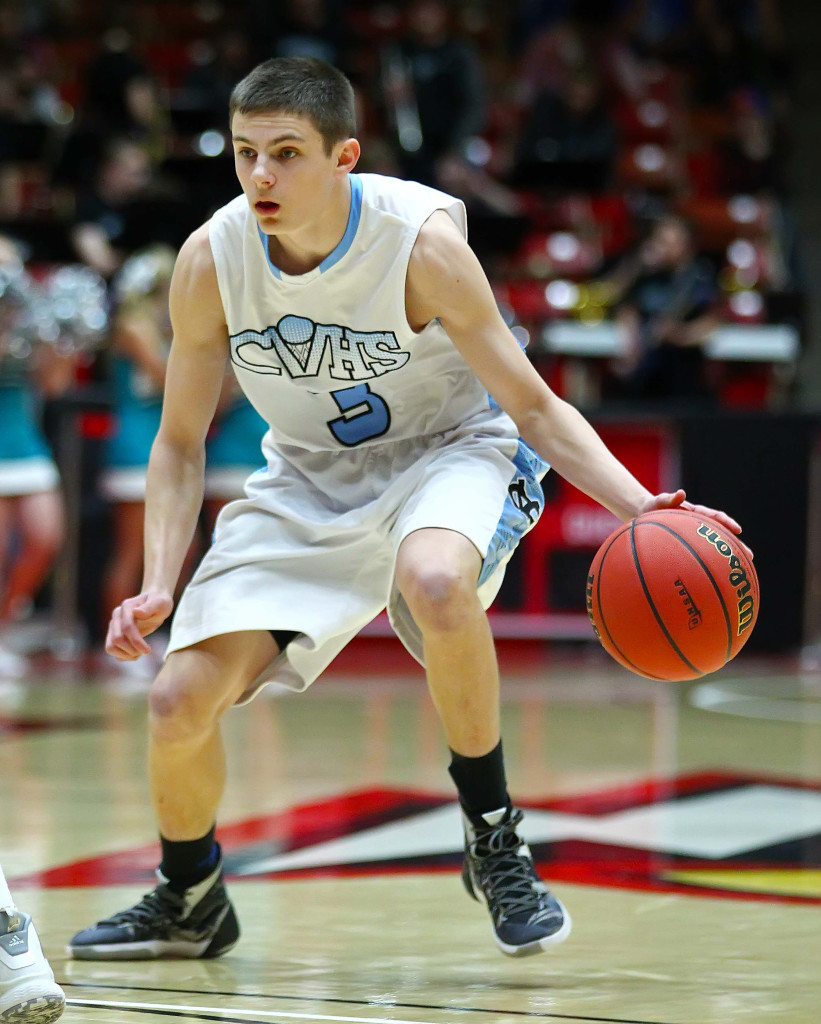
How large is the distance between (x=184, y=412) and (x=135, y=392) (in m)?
4.76

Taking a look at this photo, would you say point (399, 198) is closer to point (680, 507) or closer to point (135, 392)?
point (680, 507)

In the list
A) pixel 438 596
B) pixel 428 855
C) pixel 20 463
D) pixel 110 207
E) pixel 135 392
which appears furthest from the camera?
pixel 110 207

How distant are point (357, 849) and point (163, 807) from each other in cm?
104

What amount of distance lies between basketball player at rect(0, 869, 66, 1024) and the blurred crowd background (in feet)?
15.5

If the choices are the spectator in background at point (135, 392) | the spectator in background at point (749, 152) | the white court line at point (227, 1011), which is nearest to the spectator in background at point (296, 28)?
the spectator in background at point (749, 152)

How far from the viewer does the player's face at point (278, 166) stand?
272 cm

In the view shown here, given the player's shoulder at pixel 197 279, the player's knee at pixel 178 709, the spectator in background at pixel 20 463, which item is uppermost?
the spectator in background at pixel 20 463

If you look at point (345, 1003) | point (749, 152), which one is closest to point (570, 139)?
point (749, 152)

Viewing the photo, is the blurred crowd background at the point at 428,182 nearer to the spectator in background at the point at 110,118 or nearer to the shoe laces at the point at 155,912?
the spectator in background at the point at 110,118

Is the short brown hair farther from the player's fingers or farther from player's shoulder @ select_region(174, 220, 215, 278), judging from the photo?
the player's fingers

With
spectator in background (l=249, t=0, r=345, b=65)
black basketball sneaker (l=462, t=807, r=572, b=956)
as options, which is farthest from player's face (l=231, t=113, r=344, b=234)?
spectator in background (l=249, t=0, r=345, b=65)

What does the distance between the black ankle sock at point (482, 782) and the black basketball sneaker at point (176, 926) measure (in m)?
0.52

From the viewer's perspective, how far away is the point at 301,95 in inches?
108

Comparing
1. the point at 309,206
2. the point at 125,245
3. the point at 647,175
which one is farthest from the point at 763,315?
the point at 309,206
